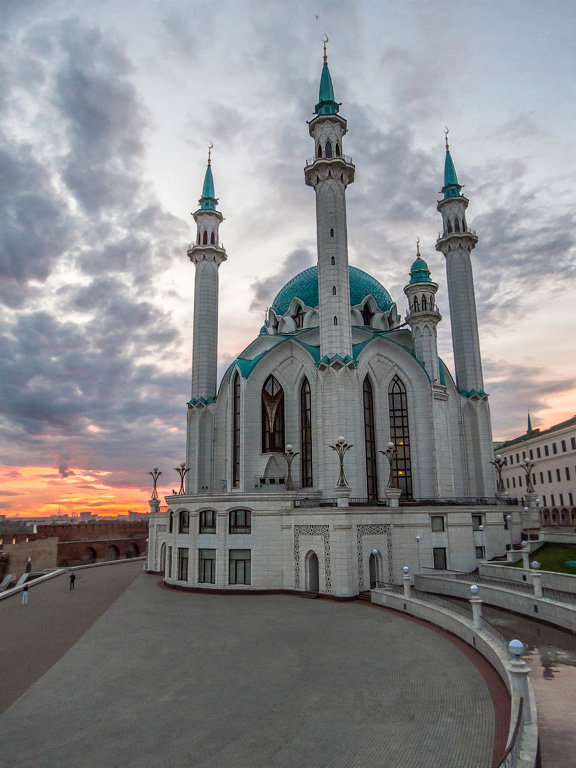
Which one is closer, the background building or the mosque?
the mosque

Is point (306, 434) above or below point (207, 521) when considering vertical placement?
above

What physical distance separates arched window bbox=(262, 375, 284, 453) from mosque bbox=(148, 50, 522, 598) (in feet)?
0.37

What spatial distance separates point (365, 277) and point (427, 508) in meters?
25.8

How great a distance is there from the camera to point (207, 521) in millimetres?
29719

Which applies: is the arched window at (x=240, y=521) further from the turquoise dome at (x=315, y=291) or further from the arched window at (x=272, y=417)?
the turquoise dome at (x=315, y=291)

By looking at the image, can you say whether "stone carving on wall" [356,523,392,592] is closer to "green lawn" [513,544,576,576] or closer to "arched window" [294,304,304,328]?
"green lawn" [513,544,576,576]

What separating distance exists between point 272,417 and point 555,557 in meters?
19.8

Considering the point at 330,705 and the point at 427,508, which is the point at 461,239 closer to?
the point at 427,508

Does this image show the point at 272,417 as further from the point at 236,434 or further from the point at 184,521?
the point at 184,521

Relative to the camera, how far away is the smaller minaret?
38.9 meters

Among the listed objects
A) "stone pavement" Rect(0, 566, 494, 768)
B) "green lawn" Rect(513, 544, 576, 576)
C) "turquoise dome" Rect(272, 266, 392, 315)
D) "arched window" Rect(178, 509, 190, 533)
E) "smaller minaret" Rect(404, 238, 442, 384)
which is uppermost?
"turquoise dome" Rect(272, 266, 392, 315)

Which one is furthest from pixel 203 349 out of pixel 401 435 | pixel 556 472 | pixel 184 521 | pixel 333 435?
pixel 556 472

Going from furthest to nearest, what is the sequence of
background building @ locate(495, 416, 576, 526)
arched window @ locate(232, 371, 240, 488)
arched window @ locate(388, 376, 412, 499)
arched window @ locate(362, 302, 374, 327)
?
background building @ locate(495, 416, 576, 526), arched window @ locate(362, 302, 374, 327), arched window @ locate(232, 371, 240, 488), arched window @ locate(388, 376, 412, 499)

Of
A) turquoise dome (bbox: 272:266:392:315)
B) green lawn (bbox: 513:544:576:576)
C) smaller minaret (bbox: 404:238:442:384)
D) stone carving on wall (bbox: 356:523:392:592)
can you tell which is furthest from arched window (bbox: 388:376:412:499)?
turquoise dome (bbox: 272:266:392:315)
